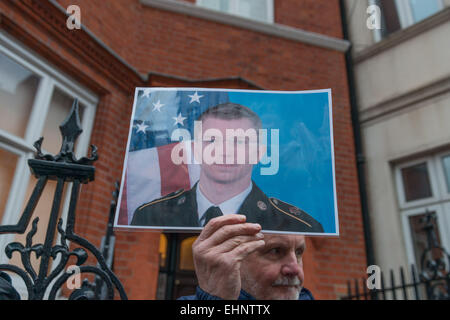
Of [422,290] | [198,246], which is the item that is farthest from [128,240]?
[422,290]

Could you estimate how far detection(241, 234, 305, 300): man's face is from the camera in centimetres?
173

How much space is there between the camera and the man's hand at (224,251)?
53.4 inches

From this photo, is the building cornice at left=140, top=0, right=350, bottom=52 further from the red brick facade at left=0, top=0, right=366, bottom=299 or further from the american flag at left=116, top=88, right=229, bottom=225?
the american flag at left=116, top=88, right=229, bottom=225

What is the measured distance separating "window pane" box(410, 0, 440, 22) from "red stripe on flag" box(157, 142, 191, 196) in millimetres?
5119

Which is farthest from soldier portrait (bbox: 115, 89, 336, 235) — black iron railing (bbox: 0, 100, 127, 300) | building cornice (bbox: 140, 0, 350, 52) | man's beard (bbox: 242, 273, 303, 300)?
building cornice (bbox: 140, 0, 350, 52)

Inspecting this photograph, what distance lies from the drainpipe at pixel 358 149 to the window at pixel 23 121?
3553mm

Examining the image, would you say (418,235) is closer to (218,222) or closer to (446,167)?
(446,167)

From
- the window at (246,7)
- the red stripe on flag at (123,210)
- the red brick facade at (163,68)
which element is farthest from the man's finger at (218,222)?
the window at (246,7)

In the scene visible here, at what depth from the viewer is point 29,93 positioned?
334 cm

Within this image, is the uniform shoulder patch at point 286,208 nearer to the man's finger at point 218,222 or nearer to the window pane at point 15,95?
the man's finger at point 218,222

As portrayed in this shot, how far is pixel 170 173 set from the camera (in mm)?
1598

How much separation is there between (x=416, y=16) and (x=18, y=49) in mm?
5217

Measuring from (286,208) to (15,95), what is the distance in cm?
284

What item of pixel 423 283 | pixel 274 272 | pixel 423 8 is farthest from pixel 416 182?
pixel 274 272
